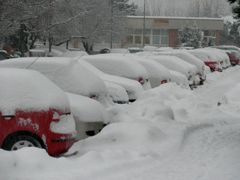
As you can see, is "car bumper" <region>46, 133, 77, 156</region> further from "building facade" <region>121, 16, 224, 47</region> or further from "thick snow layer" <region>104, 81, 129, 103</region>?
"building facade" <region>121, 16, 224, 47</region>

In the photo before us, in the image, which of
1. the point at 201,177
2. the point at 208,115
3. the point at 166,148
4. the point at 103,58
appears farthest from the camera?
the point at 103,58

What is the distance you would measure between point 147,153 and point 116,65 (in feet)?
25.3

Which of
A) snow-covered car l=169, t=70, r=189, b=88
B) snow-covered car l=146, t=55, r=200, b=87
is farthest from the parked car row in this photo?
snow-covered car l=146, t=55, r=200, b=87

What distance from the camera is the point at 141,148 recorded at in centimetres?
879

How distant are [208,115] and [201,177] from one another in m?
6.89

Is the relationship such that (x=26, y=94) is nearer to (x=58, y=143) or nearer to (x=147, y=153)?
(x=58, y=143)

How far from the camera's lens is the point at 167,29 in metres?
79.3

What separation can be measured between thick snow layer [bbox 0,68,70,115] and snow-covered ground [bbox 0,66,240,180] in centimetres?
90

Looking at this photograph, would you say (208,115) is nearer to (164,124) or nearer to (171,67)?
(164,124)

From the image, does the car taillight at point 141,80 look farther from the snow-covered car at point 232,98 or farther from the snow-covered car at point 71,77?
the snow-covered car at point 71,77

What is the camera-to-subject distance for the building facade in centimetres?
7750

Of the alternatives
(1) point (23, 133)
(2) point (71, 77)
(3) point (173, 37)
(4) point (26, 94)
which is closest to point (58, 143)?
(1) point (23, 133)

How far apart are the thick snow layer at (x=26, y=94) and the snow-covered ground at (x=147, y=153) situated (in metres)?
0.90

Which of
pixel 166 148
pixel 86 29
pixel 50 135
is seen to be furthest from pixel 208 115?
pixel 86 29
